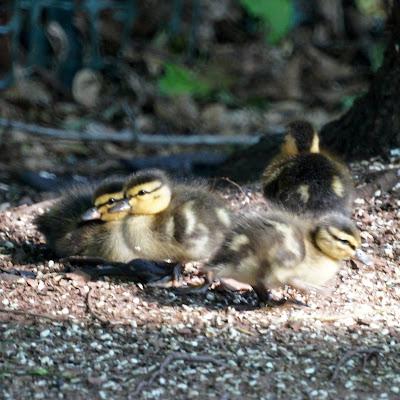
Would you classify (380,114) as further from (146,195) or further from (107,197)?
(107,197)

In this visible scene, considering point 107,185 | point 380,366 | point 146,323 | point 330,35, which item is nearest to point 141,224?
point 107,185

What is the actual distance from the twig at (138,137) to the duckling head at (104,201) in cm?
380

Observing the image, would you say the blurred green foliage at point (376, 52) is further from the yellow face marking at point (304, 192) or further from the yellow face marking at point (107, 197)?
the yellow face marking at point (107, 197)

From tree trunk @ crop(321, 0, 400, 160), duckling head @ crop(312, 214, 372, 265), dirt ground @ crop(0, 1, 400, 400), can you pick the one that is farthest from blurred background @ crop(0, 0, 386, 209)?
duckling head @ crop(312, 214, 372, 265)

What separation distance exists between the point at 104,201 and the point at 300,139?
1312mm

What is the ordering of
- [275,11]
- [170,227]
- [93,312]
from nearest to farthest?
[93,312] → [170,227] → [275,11]

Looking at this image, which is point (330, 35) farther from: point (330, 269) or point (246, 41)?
point (330, 269)

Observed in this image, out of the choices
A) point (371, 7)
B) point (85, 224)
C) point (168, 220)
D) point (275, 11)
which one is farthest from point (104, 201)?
point (371, 7)

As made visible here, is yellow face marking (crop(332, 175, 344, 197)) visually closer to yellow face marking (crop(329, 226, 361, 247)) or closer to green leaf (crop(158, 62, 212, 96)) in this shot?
yellow face marking (crop(329, 226, 361, 247))

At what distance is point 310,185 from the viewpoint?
396cm

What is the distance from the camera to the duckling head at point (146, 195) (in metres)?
3.75

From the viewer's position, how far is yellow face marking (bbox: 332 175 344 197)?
3.93 metres

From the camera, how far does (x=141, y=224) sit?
3830 mm

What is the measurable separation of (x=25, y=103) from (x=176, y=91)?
A: 1614mm
